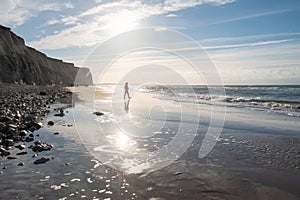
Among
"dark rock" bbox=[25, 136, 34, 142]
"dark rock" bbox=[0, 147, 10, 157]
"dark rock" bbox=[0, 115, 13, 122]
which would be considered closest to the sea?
"dark rock" bbox=[25, 136, 34, 142]

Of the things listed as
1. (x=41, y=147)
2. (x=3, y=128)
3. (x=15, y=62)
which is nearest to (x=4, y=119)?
(x=3, y=128)

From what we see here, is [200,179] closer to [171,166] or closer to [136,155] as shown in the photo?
[171,166]

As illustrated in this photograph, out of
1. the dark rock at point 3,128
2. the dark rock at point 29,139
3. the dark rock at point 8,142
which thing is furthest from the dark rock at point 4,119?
the dark rock at point 8,142

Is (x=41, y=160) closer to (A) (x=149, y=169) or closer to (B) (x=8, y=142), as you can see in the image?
(B) (x=8, y=142)

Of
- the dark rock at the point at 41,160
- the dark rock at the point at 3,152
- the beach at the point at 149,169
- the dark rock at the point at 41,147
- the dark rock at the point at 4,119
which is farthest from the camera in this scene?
the dark rock at the point at 4,119

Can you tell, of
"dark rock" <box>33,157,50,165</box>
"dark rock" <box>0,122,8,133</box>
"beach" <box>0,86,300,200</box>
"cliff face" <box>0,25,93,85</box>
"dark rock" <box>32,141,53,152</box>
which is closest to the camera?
"beach" <box>0,86,300,200</box>

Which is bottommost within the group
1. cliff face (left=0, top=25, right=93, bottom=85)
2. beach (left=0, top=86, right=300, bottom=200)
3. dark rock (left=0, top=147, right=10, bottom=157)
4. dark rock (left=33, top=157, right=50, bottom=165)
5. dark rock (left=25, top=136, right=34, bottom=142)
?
beach (left=0, top=86, right=300, bottom=200)

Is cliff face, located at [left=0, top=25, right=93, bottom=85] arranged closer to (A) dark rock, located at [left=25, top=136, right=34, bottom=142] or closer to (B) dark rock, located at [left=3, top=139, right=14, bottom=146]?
(A) dark rock, located at [left=25, top=136, right=34, bottom=142]

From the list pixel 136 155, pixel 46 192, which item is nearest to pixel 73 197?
pixel 46 192

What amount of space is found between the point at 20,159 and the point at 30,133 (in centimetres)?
344

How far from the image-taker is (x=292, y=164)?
23.0 ft

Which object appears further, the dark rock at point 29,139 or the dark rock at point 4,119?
the dark rock at point 4,119

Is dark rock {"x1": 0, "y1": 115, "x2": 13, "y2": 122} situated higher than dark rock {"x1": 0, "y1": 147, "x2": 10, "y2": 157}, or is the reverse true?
dark rock {"x1": 0, "y1": 115, "x2": 13, "y2": 122}

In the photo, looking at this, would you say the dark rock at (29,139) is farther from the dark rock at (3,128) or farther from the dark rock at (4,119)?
the dark rock at (4,119)
